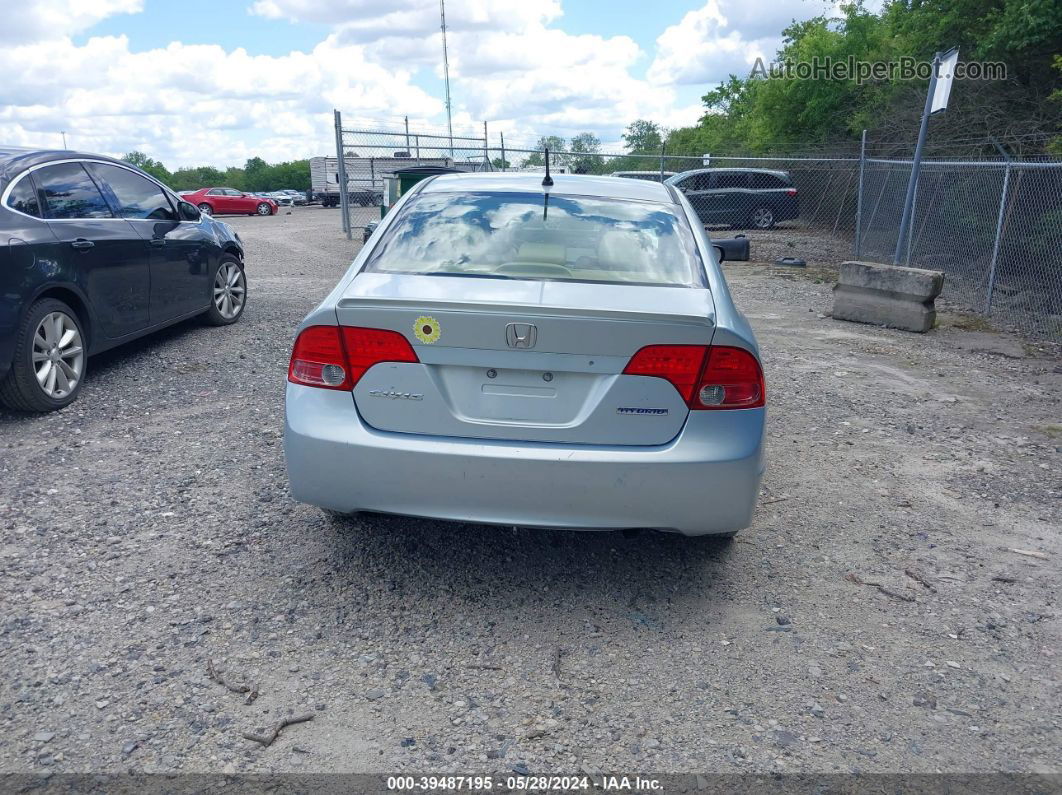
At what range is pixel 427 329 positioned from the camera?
3236 mm

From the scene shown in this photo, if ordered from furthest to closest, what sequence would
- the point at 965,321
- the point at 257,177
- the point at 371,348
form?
the point at 257,177, the point at 965,321, the point at 371,348

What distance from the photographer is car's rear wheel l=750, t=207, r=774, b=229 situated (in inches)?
831

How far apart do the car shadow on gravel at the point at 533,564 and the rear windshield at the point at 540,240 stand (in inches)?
46.3

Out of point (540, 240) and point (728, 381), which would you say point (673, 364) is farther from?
point (540, 240)

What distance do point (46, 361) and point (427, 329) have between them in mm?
3775

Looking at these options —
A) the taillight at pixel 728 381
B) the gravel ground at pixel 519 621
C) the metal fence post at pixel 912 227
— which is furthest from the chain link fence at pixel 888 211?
the taillight at pixel 728 381

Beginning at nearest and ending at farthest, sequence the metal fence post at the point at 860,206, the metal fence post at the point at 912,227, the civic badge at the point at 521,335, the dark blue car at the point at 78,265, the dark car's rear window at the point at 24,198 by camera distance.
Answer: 1. the civic badge at the point at 521,335
2. the dark blue car at the point at 78,265
3. the dark car's rear window at the point at 24,198
4. the metal fence post at the point at 912,227
5. the metal fence post at the point at 860,206

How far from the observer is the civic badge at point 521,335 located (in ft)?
10.5

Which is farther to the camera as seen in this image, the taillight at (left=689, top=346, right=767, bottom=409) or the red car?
the red car

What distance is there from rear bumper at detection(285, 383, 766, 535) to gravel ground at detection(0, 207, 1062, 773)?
14cm

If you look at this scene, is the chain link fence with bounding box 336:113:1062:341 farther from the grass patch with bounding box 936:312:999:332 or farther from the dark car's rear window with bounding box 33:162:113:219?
the dark car's rear window with bounding box 33:162:113:219

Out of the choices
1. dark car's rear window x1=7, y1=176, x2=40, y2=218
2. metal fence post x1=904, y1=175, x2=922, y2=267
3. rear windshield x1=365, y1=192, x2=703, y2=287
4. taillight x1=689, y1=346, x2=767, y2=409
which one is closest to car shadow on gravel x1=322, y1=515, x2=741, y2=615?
taillight x1=689, y1=346, x2=767, y2=409

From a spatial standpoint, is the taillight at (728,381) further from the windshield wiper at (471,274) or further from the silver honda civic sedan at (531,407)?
the windshield wiper at (471,274)

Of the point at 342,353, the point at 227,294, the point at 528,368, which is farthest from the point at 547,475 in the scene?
the point at 227,294
